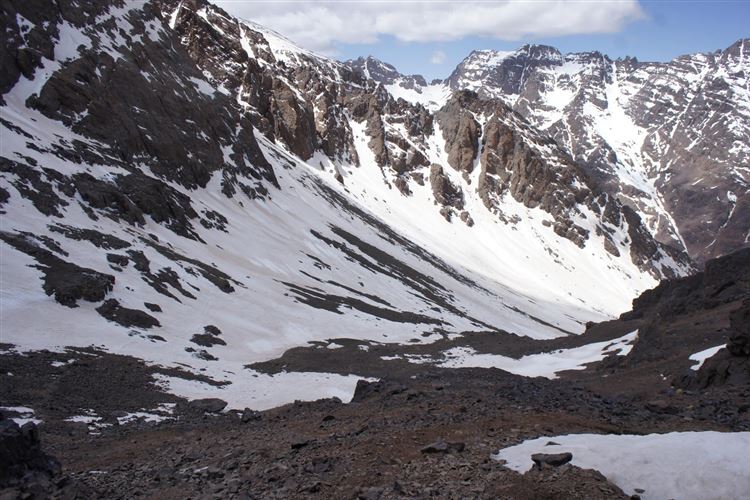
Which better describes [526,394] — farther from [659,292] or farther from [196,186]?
[196,186]

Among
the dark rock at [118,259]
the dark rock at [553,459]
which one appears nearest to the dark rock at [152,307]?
the dark rock at [118,259]

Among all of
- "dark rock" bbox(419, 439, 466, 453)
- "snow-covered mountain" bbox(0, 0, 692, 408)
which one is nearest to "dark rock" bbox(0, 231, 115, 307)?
"snow-covered mountain" bbox(0, 0, 692, 408)

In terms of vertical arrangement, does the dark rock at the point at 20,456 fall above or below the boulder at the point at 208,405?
above

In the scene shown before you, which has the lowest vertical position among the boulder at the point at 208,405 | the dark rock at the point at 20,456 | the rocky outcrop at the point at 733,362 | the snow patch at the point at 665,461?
the boulder at the point at 208,405

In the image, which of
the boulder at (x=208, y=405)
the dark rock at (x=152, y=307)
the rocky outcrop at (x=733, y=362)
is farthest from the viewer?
the dark rock at (x=152, y=307)

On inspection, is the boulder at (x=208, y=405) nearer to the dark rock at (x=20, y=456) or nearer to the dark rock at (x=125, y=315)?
the dark rock at (x=20, y=456)

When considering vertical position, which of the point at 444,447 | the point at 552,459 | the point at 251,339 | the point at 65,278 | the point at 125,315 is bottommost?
the point at 251,339

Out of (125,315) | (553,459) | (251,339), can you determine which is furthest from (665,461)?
(251,339)

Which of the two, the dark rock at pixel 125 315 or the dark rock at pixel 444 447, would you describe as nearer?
the dark rock at pixel 444 447

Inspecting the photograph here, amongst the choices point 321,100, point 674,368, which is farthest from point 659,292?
point 321,100

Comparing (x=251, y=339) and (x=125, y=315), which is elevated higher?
(x=125, y=315)

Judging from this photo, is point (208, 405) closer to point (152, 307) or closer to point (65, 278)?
point (65, 278)

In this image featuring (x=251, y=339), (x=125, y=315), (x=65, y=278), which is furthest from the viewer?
(x=251, y=339)

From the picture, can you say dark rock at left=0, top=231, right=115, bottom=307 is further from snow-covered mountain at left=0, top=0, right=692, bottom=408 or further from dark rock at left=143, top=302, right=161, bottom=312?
dark rock at left=143, top=302, right=161, bottom=312
